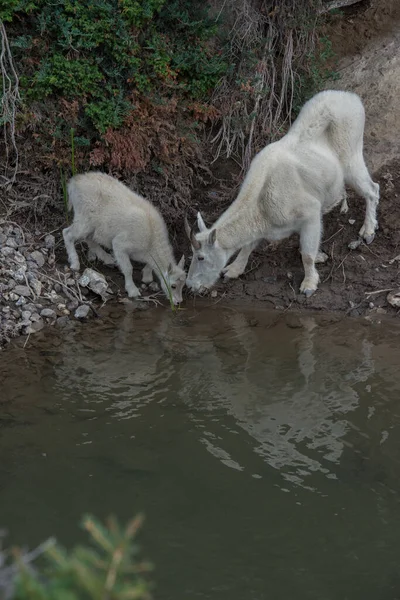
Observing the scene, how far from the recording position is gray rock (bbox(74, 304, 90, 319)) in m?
9.19

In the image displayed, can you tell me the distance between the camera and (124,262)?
984cm

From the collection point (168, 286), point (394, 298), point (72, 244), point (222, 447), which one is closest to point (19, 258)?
point (72, 244)

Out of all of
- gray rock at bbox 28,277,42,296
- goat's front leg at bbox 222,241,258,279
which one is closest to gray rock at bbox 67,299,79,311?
gray rock at bbox 28,277,42,296

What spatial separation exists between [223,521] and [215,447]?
104 cm

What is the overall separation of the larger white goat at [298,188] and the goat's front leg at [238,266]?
0.59 feet

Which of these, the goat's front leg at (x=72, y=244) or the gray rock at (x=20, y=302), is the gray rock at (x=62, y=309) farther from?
the goat's front leg at (x=72, y=244)

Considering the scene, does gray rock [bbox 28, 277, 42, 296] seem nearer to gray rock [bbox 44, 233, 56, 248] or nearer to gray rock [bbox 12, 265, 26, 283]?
gray rock [bbox 12, 265, 26, 283]

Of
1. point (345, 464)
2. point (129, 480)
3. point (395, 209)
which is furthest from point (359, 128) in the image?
point (129, 480)

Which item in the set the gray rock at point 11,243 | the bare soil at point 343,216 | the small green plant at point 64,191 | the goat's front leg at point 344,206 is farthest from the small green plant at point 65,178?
the goat's front leg at point 344,206

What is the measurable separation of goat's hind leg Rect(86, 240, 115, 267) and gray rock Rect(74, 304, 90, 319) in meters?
1.22

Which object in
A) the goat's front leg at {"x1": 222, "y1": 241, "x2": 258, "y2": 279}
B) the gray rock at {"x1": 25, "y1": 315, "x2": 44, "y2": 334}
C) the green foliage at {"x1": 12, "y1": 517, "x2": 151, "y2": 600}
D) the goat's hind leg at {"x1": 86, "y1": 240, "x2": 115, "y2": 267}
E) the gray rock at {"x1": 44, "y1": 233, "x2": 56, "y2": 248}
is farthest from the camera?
the goat's hind leg at {"x1": 86, "y1": 240, "x2": 115, "y2": 267}

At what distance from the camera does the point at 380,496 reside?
5656mm

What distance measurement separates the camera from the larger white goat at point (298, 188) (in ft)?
30.2

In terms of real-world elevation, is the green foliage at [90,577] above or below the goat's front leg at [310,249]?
above
